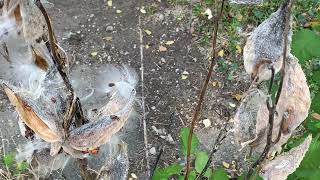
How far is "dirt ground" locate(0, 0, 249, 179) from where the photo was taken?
262cm

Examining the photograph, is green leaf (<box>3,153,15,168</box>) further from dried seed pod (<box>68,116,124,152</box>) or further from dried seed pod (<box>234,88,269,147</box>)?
dried seed pod (<box>234,88,269,147</box>)

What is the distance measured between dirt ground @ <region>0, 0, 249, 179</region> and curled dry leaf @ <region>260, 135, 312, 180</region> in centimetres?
136

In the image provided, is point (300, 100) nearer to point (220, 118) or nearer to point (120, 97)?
point (120, 97)

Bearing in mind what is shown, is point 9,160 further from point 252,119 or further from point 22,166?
point 252,119

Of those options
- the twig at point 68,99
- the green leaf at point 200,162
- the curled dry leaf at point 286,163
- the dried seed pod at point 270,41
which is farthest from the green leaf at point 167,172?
the dried seed pod at point 270,41

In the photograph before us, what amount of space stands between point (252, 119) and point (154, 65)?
1710 millimetres

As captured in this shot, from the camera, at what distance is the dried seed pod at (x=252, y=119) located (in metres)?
1.14

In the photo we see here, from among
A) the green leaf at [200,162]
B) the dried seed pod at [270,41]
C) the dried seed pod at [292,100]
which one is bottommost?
the green leaf at [200,162]

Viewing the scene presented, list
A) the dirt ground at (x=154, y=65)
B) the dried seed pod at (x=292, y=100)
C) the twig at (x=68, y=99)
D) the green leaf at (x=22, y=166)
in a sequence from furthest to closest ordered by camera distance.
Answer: the dirt ground at (x=154, y=65), the green leaf at (x=22, y=166), the twig at (x=68, y=99), the dried seed pod at (x=292, y=100)

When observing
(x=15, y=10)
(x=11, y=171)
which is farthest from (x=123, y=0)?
(x=15, y=10)

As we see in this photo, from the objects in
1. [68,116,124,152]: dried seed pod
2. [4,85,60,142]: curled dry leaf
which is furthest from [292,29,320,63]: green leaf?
[4,85,60,142]: curled dry leaf

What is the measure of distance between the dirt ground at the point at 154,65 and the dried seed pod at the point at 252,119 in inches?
52.6

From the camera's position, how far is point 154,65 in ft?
9.45

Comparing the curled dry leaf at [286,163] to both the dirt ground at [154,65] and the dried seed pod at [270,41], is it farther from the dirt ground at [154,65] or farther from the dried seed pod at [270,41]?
the dirt ground at [154,65]
